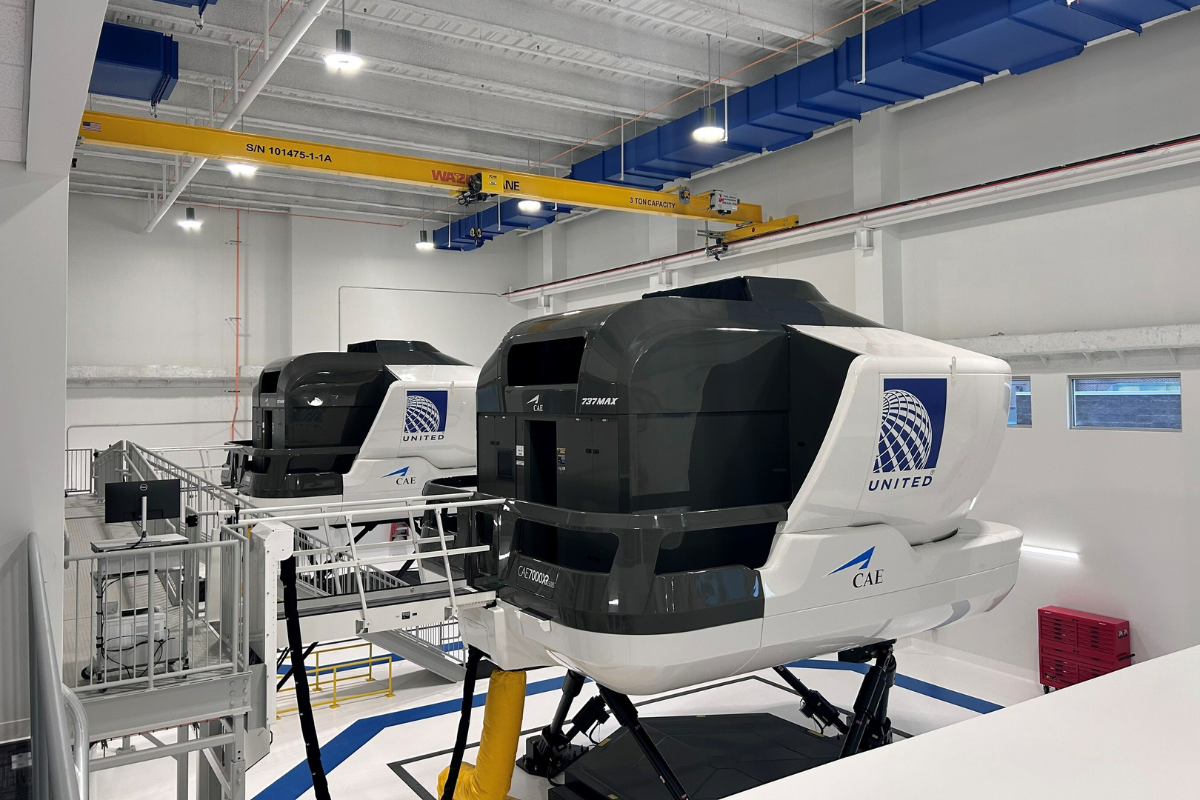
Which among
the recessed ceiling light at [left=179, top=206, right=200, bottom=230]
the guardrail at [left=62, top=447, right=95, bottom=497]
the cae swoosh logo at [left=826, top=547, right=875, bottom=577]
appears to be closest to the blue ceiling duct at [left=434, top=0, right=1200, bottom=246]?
the cae swoosh logo at [left=826, top=547, right=875, bottom=577]

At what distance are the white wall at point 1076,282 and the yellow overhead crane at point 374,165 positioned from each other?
106 inches

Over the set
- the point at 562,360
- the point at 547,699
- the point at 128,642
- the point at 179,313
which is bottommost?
the point at 547,699

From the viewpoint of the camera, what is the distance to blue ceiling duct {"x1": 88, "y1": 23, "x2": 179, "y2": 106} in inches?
311

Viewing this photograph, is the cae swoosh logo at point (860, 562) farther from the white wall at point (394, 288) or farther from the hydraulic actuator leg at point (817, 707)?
the white wall at point (394, 288)

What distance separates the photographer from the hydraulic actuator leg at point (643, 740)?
4.67m

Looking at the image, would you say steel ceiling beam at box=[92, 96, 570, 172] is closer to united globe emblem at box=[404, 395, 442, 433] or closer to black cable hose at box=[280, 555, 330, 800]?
united globe emblem at box=[404, 395, 442, 433]

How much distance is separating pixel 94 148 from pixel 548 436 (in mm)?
10856

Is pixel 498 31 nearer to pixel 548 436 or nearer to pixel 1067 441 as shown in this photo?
pixel 548 436

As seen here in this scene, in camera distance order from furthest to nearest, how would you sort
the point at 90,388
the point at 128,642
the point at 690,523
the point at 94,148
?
1. the point at 90,388
2. the point at 94,148
3. the point at 690,523
4. the point at 128,642

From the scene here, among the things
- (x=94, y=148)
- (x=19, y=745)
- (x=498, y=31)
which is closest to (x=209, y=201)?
(x=94, y=148)

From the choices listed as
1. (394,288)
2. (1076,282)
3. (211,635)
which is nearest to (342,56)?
(211,635)

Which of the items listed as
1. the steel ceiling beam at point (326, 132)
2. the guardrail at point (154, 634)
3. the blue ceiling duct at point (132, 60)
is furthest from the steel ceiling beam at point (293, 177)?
the guardrail at point (154, 634)

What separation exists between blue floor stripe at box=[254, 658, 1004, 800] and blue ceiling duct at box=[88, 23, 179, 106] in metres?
6.56

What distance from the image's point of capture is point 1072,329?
28.7 feet
